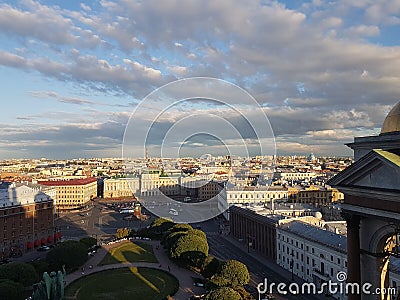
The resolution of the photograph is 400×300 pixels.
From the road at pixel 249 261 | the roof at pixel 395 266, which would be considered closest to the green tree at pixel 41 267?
the road at pixel 249 261

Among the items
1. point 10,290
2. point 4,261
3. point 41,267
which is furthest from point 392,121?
point 4,261

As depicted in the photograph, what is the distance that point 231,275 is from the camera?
34719mm

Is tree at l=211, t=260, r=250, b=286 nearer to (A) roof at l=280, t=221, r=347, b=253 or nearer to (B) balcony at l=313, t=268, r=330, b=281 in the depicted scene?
(B) balcony at l=313, t=268, r=330, b=281

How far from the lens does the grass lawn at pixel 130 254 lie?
48503 mm

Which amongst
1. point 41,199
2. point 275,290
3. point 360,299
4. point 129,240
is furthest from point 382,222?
point 41,199

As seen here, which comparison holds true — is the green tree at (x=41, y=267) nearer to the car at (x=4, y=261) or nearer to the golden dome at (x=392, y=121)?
the car at (x=4, y=261)

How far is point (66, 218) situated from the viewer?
311ft

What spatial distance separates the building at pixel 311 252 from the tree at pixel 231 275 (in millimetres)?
8678

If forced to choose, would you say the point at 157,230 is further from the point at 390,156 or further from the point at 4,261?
the point at 390,156

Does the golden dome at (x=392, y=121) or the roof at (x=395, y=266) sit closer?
the golden dome at (x=392, y=121)

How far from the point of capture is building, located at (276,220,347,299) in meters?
36.8

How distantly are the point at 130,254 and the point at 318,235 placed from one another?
2448 cm

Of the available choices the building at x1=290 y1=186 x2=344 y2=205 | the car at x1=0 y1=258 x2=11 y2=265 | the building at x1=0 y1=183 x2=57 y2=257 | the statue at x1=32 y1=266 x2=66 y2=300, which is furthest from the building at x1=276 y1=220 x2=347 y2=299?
the building at x1=0 y1=183 x2=57 y2=257

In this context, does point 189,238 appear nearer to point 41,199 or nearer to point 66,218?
point 41,199
